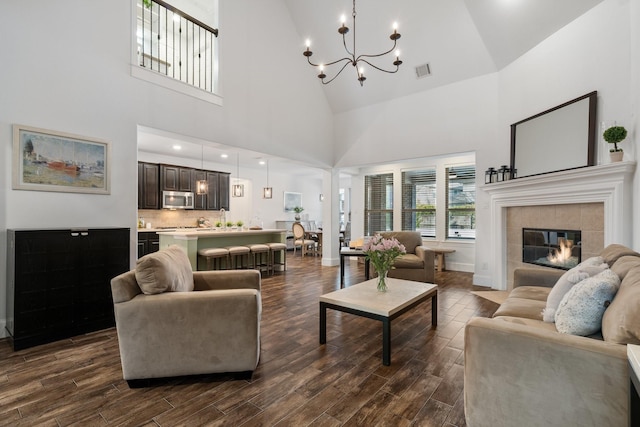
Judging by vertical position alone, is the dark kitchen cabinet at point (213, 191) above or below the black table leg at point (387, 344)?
above

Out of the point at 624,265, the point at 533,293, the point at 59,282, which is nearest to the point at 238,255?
the point at 59,282

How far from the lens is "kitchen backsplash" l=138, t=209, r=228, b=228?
7207mm

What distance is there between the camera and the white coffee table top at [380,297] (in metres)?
2.47

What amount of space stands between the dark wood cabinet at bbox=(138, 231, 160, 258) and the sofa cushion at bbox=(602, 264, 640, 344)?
6.96 meters

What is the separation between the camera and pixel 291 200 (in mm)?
10547

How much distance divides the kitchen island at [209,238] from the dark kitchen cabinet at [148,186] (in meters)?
1.70

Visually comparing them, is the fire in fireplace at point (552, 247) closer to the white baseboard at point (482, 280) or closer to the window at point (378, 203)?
the white baseboard at point (482, 280)

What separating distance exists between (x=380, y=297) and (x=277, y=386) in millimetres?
1179

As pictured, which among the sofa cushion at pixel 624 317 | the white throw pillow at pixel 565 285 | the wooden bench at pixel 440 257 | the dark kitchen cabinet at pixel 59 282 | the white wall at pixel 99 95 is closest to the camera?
the sofa cushion at pixel 624 317

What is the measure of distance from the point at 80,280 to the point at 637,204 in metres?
5.51

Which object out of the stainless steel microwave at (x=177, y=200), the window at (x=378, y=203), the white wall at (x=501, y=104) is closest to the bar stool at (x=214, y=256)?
the stainless steel microwave at (x=177, y=200)

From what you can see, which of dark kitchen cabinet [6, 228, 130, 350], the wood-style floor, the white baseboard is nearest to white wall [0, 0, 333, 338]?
dark kitchen cabinet [6, 228, 130, 350]

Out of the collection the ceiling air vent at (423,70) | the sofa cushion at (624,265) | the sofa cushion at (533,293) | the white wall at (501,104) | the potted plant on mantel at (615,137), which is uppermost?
the ceiling air vent at (423,70)

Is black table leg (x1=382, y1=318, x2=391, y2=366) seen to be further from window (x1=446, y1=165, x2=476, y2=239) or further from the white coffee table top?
window (x1=446, y1=165, x2=476, y2=239)
